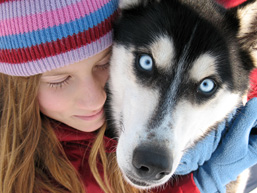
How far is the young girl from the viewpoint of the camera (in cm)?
120

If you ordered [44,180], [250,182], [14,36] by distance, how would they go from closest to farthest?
[14,36] → [44,180] → [250,182]

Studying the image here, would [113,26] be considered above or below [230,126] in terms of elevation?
above

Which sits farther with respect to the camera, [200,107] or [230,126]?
[230,126]

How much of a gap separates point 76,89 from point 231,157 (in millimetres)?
1172

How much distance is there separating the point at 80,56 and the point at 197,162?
1126mm

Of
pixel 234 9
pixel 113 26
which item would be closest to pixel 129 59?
pixel 113 26

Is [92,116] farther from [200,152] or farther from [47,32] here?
[200,152]

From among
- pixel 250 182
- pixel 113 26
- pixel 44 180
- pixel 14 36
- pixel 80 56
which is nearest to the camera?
pixel 14 36

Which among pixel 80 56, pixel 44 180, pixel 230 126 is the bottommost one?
pixel 44 180

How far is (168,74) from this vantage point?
1276mm

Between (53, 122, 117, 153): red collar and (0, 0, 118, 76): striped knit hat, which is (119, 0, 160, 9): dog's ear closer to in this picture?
(0, 0, 118, 76): striped knit hat

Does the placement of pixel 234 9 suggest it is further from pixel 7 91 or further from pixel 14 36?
pixel 7 91

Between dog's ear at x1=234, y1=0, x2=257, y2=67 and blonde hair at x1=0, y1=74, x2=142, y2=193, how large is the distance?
3.57 feet

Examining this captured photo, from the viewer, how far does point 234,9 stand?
146 cm
